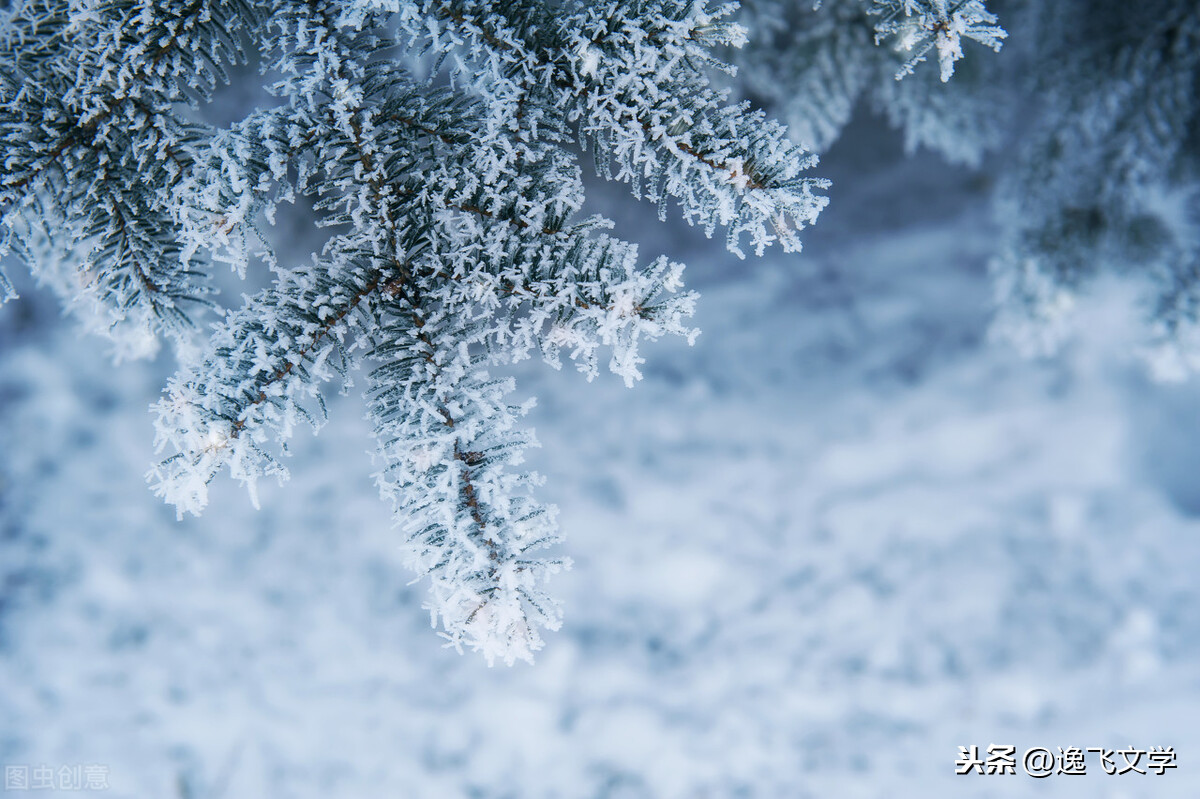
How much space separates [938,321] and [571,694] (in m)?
1.51

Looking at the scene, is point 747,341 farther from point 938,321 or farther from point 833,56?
point 833,56

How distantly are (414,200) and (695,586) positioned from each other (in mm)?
1187

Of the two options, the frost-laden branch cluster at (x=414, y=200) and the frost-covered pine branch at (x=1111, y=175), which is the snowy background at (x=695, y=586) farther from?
the frost-laden branch cluster at (x=414, y=200)

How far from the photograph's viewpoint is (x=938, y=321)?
6.47 feet

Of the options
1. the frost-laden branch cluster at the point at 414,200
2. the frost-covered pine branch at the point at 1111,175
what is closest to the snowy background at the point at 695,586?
the frost-covered pine branch at the point at 1111,175

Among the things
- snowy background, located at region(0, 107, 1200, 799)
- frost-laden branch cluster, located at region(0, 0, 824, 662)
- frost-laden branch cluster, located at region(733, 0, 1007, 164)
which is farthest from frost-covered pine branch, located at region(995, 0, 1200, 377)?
frost-laden branch cluster, located at region(0, 0, 824, 662)

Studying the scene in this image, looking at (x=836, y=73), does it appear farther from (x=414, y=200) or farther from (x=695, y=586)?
(x=695, y=586)

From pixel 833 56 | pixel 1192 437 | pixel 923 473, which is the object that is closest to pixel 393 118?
pixel 833 56

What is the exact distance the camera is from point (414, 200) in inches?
27.3

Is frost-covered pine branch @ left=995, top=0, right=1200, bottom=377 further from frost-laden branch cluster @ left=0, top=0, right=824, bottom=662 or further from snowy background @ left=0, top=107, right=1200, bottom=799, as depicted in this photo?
frost-laden branch cluster @ left=0, top=0, right=824, bottom=662

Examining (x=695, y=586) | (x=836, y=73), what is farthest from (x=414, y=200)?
(x=695, y=586)

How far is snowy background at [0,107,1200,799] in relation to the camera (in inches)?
53.6

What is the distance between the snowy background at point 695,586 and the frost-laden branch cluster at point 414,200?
66 cm

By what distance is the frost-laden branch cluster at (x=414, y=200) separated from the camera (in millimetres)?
632
